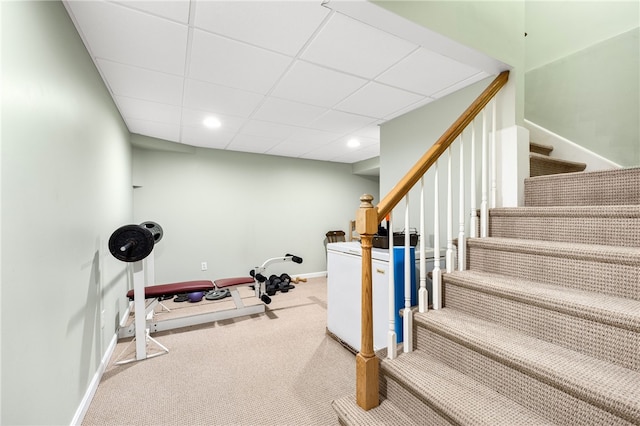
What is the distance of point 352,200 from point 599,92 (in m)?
4.12

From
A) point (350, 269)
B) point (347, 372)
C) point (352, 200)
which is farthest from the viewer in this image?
point (352, 200)

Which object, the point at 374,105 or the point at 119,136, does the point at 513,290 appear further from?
the point at 119,136

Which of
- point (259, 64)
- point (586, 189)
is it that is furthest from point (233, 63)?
point (586, 189)

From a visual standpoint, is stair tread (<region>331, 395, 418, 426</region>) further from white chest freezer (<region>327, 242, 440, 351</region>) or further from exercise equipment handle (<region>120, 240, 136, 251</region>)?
exercise equipment handle (<region>120, 240, 136, 251</region>)

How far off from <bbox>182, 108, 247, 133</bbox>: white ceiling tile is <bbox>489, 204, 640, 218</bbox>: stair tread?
2.86 m

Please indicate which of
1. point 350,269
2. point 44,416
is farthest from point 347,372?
point 44,416

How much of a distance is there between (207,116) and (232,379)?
270 cm

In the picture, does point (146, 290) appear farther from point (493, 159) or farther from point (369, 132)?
point (493, 159)

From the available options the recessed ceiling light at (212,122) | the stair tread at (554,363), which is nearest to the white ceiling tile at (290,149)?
the recessed ceiling light at (212,122)

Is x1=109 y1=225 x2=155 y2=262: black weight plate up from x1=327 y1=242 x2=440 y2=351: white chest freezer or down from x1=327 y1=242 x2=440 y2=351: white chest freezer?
up

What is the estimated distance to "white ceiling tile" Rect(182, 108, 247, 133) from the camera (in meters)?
3.04

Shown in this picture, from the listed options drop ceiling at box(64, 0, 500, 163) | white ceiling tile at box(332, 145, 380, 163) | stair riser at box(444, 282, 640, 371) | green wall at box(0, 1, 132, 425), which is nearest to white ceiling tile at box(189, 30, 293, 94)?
drop ceiling at box(64, 0, 500, 163)

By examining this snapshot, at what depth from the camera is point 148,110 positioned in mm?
2963

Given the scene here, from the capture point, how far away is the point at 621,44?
2561 millimetres
